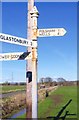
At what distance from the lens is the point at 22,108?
19.8 meters

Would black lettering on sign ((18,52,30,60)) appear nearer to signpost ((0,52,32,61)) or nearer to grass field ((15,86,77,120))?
signpost ((0,52,32,61))

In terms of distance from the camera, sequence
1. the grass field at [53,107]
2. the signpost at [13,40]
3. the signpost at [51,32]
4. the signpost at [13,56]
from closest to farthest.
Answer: the signpost at [13,40] → the signpost at [51,32] → the signpost at [13,56] → the grass field at [53,107]

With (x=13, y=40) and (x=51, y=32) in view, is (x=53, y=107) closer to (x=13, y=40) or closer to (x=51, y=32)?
(x=51, y=32)

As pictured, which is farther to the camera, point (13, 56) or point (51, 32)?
point (13, 56)

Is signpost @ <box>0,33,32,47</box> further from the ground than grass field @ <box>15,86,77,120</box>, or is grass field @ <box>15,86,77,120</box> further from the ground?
signpost @ <box>0,33,32,47</box>

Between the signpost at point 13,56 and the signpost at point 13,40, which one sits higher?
the signpost at point 13,40

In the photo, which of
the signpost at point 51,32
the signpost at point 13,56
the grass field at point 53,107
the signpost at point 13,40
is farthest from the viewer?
the grass field at point 53,107

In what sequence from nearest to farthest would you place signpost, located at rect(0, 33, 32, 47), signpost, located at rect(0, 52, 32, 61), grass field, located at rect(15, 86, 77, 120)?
signpost, located at rect(0, 33, 32, 47) → signpost, located at rect(0, 52, 32, 61) → grass field, located at rect(15, 86, 77, 120)

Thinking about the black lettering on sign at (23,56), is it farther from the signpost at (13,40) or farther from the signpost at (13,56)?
the signpost at (13,40)

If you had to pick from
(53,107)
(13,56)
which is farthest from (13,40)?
(53,107)

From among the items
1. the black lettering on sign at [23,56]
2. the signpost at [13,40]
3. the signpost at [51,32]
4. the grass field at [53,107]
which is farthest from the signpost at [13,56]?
the grass field at [53,107]

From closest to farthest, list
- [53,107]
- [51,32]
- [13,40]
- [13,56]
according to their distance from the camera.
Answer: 1. [13,40]
2. [51,32]
3. [13,56]
4. [53,107]

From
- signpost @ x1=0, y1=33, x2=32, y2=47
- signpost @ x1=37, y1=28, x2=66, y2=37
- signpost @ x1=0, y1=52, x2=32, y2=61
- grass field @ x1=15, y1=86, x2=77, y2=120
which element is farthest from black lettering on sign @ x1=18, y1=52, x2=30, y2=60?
grass field @ x1=15, y1=86, x2=77, y2=120

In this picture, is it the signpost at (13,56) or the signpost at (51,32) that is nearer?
the signpost at (51,32)
